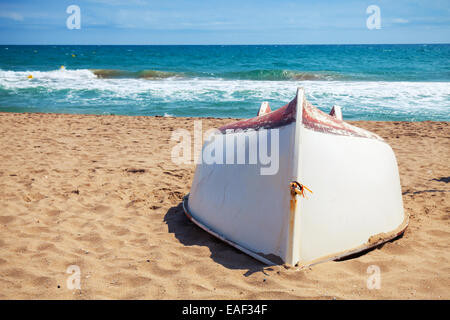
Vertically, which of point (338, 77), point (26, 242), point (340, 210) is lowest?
point (26, 242)

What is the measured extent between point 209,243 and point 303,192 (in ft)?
3.75

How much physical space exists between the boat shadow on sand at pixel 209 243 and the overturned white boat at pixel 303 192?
0.13m

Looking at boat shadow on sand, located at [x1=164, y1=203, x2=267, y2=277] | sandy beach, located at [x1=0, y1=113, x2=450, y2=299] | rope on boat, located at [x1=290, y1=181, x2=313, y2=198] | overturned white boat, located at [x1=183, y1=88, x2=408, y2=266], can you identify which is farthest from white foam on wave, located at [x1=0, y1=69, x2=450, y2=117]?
rope on boat, located at [x1=290, y1=181, x2=313, y2=198]

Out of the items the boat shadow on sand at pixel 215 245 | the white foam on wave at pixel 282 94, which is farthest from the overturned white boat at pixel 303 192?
the white foam on wave at pixel 282 94

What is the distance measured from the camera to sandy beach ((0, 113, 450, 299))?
264 centimetres

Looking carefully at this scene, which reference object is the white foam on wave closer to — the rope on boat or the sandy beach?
the sandy beach

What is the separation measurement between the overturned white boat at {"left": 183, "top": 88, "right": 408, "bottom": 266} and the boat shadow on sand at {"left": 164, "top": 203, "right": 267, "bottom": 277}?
5.3 inches

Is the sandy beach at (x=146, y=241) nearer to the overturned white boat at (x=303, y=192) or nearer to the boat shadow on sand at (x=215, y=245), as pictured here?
A: the boat shadow on sand at (x=215, y=245)

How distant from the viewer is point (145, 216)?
4.14 metres

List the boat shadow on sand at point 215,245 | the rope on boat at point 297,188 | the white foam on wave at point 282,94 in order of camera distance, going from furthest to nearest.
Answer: the white foam on wave at point 282,94, the boat shadow on sand at point 215,245, the rope on boat at point 297,188

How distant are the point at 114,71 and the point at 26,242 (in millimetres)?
23780

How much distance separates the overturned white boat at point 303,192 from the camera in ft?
8.74
